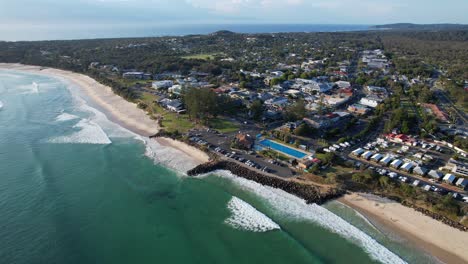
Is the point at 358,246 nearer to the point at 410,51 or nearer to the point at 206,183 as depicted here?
the point at 206,183

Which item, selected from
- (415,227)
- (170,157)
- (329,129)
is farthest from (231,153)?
(415,227)

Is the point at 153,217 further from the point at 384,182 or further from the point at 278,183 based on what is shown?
the point at 384,182

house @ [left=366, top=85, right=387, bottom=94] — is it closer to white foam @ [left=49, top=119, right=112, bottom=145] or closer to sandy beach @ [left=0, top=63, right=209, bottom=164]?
sandy beach @ [left=0, top=63, right=209, bottom=164]

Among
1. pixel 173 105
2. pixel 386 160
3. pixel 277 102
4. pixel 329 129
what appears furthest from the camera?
pixel 277 102

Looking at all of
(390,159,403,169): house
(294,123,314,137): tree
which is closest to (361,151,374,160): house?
(390,159,403,169): house

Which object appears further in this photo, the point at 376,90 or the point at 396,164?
the point at 376,90
